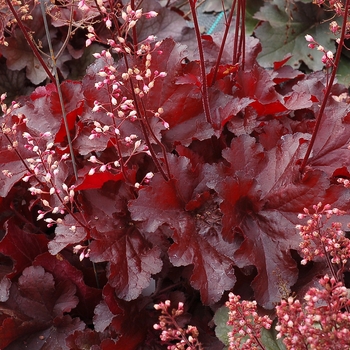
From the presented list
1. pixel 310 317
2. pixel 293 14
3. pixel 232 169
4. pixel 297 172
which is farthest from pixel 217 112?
pixel 293 14

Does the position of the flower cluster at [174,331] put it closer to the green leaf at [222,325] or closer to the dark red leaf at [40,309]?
the green leaf at [222,325]

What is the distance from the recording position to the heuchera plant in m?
1.22

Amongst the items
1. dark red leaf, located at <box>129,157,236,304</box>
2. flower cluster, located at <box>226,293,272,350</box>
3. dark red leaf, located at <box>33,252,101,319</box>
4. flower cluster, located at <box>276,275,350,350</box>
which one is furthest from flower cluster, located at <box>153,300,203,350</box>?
dark red leaf, located at <box>33,252,101,319</box>

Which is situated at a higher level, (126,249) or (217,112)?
(217,112)

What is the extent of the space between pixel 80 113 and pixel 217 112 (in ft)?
1.23


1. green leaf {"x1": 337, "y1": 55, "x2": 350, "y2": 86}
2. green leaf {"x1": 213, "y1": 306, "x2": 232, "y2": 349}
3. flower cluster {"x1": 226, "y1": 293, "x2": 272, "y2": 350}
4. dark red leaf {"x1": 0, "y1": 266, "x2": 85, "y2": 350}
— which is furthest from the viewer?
green leaf {"x1": 337, "y1": 55, "x2": 350, "y2": 86}

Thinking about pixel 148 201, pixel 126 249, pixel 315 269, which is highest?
pixel 148 201

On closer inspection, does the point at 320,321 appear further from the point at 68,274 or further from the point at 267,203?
the point at 68,274

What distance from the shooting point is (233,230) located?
4.09ft

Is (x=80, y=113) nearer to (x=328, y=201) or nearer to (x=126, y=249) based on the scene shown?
(x=126, y=249)

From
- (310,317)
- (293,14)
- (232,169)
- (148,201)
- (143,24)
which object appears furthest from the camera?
(293,14)

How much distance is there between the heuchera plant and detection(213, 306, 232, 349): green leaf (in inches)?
1.7

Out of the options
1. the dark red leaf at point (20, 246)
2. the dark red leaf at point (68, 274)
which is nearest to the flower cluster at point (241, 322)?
the dark red leaf at point (68, 274)

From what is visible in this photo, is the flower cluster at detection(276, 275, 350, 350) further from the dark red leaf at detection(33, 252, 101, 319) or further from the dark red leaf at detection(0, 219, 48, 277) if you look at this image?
the dark red leaf at detection(0, 219, 48, 277)
